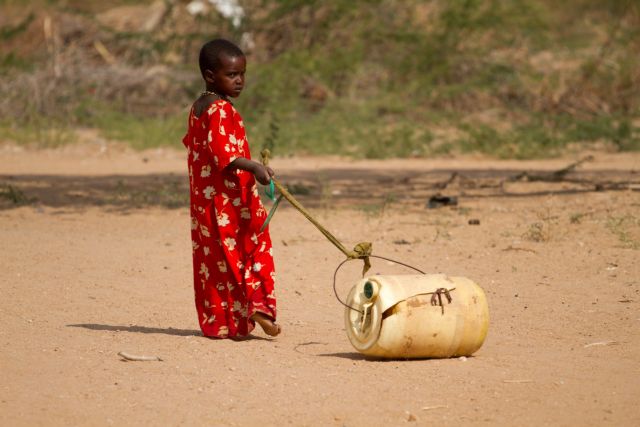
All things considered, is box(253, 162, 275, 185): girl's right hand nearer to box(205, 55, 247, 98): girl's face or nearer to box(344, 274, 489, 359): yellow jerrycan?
box(205, 55, 247, 98): girl's face

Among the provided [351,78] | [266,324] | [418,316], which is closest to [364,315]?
[418,316]

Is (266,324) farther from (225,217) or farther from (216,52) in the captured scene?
(216,52)

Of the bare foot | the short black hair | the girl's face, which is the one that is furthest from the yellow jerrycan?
the short black hair

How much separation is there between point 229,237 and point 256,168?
1.44 ft

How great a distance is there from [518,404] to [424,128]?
1136cm

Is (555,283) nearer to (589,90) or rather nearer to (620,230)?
(620,230)

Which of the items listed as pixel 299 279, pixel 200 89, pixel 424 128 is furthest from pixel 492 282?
pixel 200 89

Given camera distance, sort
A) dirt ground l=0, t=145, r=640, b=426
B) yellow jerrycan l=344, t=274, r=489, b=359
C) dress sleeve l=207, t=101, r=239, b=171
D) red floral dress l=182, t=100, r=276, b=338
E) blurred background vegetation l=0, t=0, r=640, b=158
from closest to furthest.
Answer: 1. dirt ground l=0, t=145, r=640, b=426
2. yellow jerrycan l=344, t=274, r=489, b=359
3. dress sleeve l=207, t=101, r=239, b=171
4. red floral dress l=182, t=100, r=276, b=338
5. blurred background vegetation l=0, t=0, r=640, b=158

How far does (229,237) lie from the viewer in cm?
504

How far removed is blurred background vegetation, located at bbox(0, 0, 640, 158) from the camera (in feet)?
48.7

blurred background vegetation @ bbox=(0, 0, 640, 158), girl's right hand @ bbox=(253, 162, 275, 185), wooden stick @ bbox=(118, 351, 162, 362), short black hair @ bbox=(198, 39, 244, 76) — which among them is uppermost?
blurred background vegetation @ bbox=(0, 0, 640, 158)

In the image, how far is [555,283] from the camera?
6621 millimetres

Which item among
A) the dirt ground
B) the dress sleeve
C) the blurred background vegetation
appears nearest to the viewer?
the dirt ground

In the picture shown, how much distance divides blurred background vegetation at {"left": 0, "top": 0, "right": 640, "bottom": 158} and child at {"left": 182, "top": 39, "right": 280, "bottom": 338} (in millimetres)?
9085
